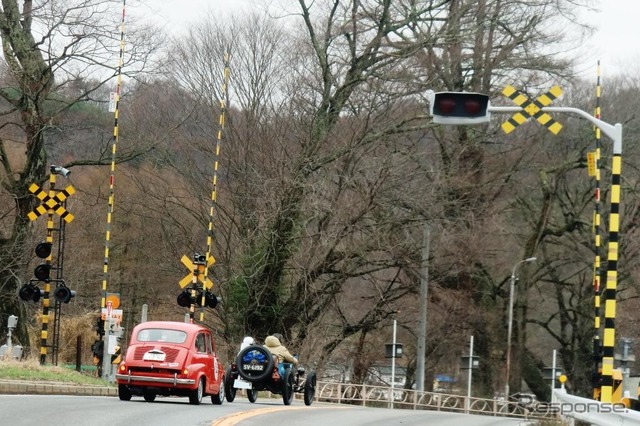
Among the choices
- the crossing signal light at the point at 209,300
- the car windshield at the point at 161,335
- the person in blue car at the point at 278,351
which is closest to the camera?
the car windshield at the point at 161,335

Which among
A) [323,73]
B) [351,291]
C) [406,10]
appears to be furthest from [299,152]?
[351,291]

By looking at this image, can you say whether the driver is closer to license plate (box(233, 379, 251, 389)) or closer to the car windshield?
license plate (box(233, 379, 251, 389))

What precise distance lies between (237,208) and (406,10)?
382 inches

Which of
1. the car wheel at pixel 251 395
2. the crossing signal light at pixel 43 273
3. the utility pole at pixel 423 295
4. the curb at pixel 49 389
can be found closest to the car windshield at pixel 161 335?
the curb at pixel 49 389

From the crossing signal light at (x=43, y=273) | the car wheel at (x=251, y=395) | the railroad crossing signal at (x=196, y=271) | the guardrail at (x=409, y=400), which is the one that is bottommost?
the guardrail at (x=409, y=400)

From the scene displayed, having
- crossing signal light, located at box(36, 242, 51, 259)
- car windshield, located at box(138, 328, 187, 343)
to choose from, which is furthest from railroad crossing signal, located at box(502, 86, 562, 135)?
crossing signal light, located at box(36, 242, 51, 259)

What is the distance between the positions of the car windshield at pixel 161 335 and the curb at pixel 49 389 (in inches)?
93.5

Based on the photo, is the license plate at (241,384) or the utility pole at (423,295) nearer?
the license plate at (241,384)

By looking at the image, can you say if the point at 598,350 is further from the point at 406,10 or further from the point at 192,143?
the point at 192,143

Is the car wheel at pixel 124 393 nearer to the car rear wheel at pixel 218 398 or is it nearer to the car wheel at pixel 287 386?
the car rear wheel at pixel 218 398

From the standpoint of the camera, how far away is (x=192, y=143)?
48500mm

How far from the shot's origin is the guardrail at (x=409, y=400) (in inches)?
1665

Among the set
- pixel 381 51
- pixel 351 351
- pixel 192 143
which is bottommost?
pixel 351 351

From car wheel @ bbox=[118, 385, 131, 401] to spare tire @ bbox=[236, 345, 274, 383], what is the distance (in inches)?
97.5
